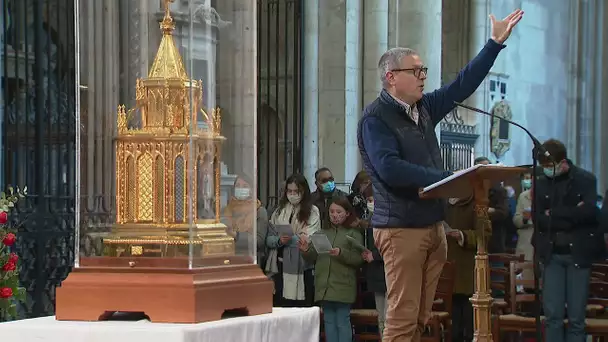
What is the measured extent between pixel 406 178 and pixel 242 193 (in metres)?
0.76

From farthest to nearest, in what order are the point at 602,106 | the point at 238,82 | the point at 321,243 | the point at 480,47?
1. the point at 602,106
2. the point at 480,47
3. the point at 321,243
4. the point at 238,82

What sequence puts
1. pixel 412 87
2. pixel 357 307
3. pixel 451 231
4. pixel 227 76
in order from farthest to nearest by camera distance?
pixel 357 307, pixel 451 231, pixel 412 87, pixel 227 76

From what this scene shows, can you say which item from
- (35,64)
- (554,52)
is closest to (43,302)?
(35,64)

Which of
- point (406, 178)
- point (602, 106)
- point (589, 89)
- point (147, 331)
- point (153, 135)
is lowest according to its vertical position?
point (147, 331)

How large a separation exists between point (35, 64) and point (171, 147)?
6299 millimetres

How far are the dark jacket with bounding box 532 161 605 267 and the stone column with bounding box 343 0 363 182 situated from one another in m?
4.68

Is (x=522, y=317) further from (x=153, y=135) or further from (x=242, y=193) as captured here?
(x=153, y=135)

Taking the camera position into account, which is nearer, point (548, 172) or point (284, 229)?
point (548, 172)

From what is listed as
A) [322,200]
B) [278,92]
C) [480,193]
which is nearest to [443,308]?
[322,200]

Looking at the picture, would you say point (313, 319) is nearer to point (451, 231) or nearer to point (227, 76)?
point (227, 76)

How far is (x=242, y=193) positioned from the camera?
4609 mm

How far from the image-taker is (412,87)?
521 cm

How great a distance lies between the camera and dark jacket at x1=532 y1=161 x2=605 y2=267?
30.2 ft

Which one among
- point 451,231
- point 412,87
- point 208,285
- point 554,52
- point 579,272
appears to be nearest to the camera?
point 208,285
